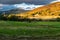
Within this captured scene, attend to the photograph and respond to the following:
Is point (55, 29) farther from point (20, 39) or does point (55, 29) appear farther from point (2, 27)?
point (2, 27)

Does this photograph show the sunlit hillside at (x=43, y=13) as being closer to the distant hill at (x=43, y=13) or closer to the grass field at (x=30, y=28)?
the distant hill at (x=43, y=13)

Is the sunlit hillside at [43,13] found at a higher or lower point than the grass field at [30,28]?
higher

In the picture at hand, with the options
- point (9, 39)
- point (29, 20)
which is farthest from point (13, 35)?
point (29, 20)

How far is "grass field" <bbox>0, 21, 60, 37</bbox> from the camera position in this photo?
513 centimetres

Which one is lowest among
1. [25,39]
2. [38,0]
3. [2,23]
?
[25,39]

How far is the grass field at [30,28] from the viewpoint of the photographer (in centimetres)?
513

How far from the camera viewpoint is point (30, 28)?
5219mm

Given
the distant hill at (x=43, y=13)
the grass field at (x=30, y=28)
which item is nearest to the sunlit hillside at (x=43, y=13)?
the distant hill at (x=43, y=13)

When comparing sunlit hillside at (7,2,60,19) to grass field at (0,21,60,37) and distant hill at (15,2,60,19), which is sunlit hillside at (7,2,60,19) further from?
grass field at (0,21,60,37)

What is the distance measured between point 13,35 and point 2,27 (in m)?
0.31

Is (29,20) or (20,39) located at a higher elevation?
(29,20)

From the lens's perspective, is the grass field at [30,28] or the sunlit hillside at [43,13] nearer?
the grass field at [30,28]

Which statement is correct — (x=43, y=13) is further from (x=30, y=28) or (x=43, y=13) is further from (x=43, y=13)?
(x=30, y=28)

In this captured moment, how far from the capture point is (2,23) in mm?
5281
